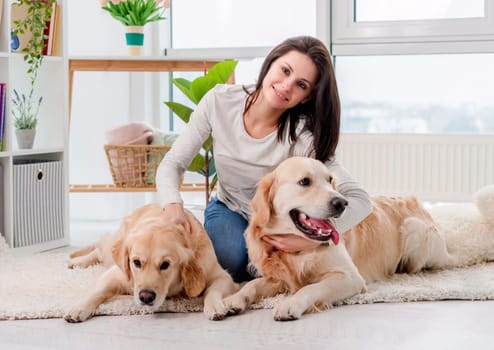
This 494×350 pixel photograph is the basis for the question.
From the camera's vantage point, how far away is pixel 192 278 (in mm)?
2359

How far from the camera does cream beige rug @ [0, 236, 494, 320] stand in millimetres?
2377

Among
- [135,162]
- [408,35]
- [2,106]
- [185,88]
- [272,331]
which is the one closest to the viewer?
[272,331]

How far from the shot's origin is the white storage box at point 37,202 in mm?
3494

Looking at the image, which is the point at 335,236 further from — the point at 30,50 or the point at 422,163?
the point at 422,163

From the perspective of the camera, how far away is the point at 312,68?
2.54 m

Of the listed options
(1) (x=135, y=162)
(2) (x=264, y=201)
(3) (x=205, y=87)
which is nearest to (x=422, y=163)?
(3) (x=205, y=87)

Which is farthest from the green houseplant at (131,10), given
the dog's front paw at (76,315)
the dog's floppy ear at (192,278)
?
the dog's front paw at (76,315)

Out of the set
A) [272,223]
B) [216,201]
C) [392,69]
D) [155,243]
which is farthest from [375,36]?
[155,243]

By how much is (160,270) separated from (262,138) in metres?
0.69

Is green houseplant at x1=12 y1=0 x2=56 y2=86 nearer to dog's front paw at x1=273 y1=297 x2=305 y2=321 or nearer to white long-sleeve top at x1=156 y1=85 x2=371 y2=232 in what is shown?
white long-sleeve top at x1=156 y1=85 x2=371 y2=232

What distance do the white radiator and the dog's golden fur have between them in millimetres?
1754

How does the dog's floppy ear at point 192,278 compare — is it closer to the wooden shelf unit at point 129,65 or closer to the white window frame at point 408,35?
the wooden shelf unit at point 129,65

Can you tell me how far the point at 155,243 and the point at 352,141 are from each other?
242cm

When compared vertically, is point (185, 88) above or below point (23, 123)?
above
